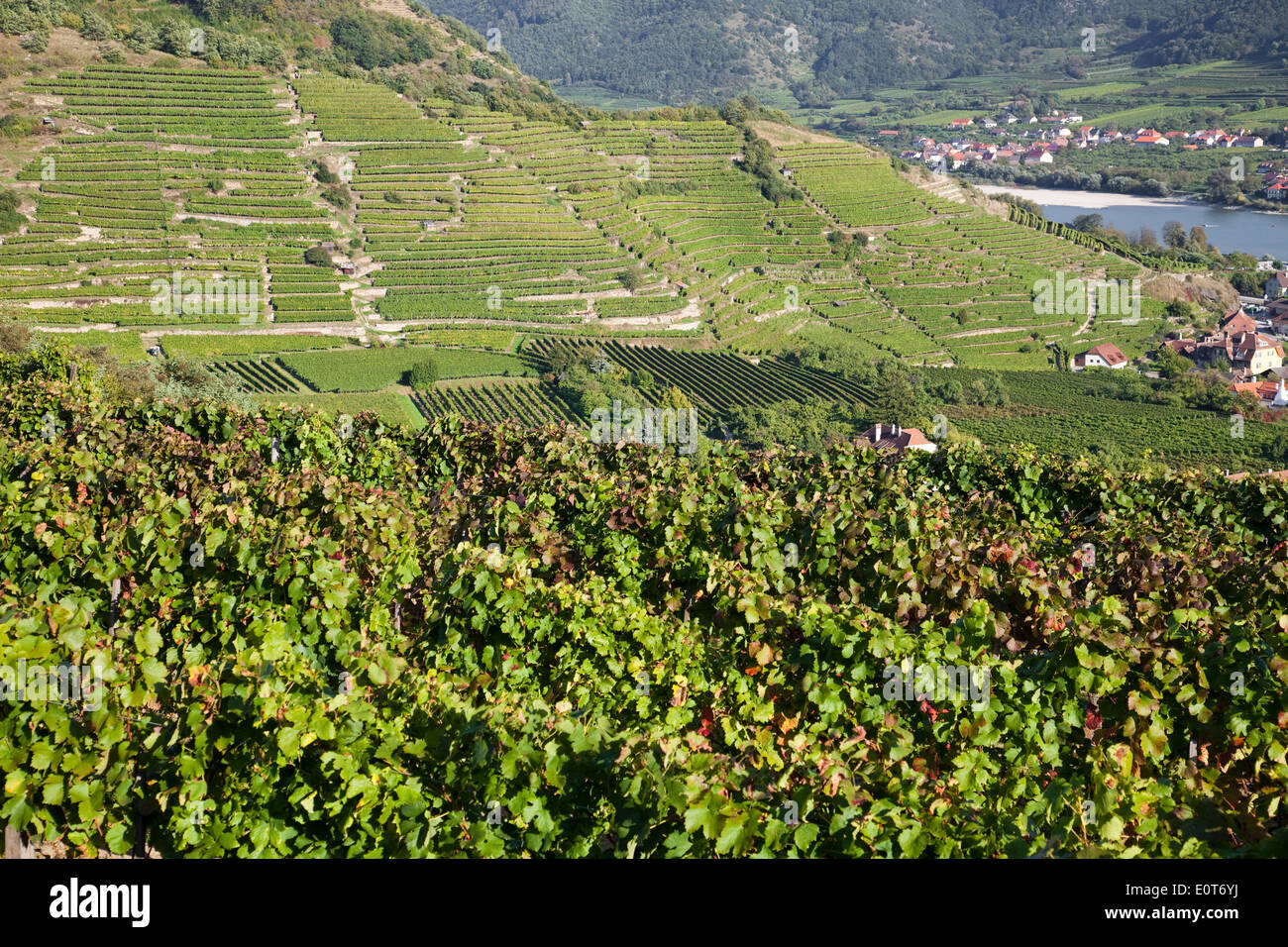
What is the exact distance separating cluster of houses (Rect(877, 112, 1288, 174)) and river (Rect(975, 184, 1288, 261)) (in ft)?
65.2

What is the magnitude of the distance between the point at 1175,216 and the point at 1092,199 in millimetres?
14927

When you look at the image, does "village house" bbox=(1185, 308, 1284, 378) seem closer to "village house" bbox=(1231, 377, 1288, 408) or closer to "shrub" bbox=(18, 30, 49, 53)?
"village house" bbox=(1231, 377, 1288, 408)

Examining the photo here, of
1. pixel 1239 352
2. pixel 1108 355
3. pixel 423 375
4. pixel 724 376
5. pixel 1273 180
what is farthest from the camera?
pixel 1273 180

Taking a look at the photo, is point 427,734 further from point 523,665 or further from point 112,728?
point 523,665

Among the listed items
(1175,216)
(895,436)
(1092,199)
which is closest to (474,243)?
(895,436)

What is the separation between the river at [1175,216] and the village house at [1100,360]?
5131cm

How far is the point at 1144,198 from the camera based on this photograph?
5551 inches

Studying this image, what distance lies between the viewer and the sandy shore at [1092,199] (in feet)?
447

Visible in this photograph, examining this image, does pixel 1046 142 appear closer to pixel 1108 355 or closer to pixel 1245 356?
pixel 1245 356

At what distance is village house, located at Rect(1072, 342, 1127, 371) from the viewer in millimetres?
66750

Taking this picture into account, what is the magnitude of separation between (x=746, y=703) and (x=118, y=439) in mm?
13581

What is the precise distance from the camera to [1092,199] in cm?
14075

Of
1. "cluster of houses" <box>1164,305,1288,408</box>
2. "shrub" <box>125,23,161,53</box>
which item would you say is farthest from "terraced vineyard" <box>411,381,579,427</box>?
"shrub" <box>125,23,161,53</box>
